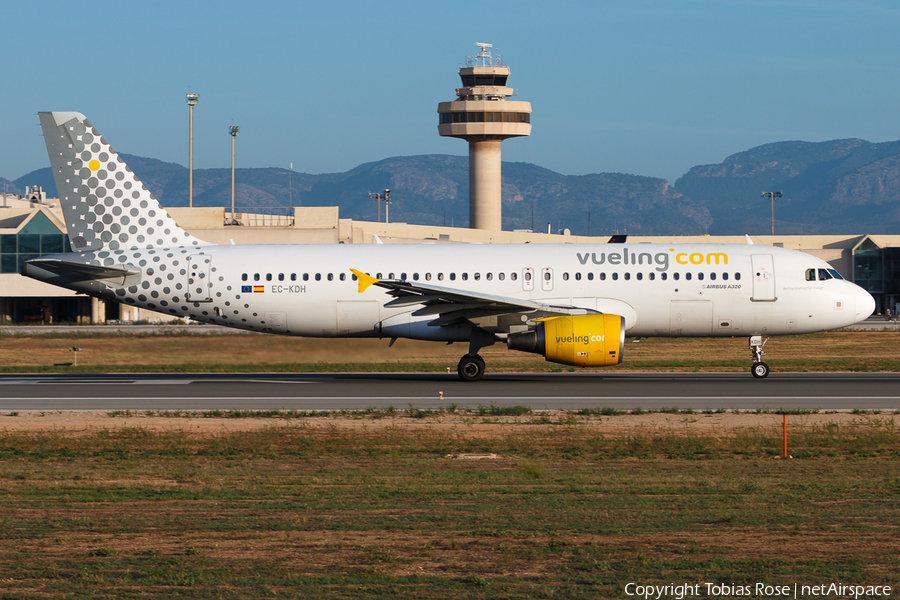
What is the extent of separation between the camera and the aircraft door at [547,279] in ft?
93.0

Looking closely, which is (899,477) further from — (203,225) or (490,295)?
(203,225)

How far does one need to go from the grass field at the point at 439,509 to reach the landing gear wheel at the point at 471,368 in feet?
29.1

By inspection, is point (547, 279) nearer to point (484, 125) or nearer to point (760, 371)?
point (760, 371)

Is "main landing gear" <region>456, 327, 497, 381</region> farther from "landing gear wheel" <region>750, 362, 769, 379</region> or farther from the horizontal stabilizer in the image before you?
the horizontal stabilizer

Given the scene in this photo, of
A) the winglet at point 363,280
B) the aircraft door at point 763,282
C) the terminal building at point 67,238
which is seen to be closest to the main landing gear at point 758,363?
the aircraft door at point 763,282

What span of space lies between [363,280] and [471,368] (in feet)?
13.6

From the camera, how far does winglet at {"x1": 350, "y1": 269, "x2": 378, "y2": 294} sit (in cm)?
2693

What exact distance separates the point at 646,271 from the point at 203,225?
5638 centimetres

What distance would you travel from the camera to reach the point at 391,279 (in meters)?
28.8

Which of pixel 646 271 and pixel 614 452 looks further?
pixel 646 271

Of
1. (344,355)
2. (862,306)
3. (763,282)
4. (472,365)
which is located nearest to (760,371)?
(763,282)

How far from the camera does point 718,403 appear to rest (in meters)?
22.8

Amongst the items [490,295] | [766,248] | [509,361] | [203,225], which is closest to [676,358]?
[509,361]

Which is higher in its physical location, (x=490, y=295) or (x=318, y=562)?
(x=490, y=295)
